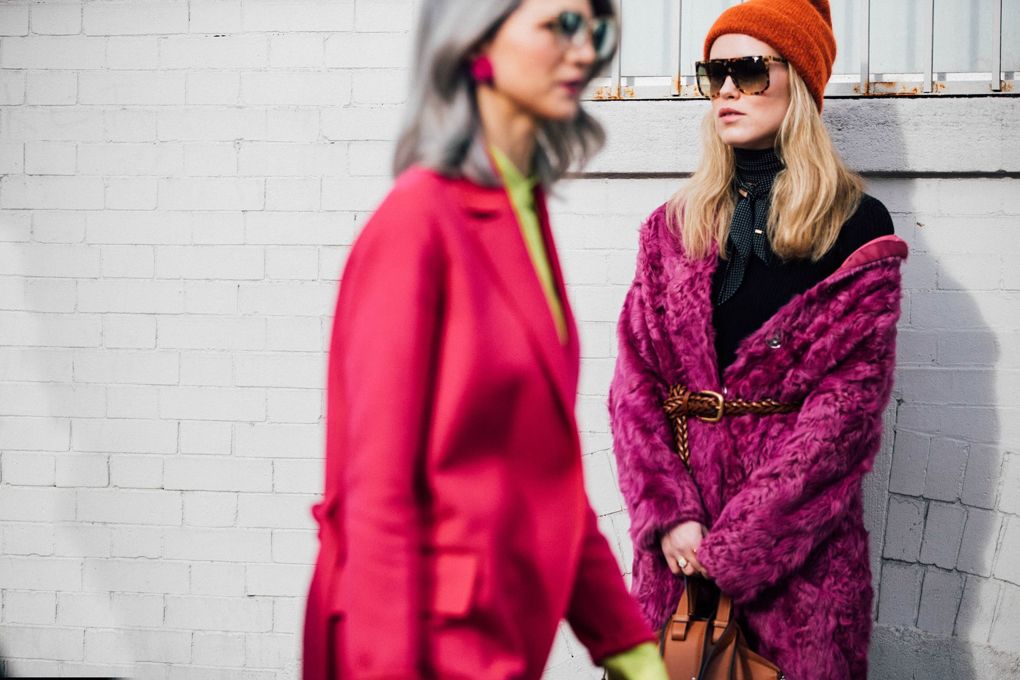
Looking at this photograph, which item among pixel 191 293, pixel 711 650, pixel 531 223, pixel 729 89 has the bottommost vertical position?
pixel 711 650

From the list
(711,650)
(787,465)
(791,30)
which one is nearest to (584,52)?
(787,465)

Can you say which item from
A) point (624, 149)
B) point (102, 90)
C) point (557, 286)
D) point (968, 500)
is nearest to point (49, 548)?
point (102, 90)

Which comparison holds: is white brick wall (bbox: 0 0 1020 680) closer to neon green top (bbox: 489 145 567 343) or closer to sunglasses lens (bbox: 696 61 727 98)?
sunglasses lens (bbox: 696 61 727 98)

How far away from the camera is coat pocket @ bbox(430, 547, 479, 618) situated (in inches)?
51.1

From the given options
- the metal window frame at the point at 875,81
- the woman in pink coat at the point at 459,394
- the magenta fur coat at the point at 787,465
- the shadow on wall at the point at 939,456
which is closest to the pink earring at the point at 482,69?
the woman in pink coat at the point at 459,394

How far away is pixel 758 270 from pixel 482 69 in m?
1.66

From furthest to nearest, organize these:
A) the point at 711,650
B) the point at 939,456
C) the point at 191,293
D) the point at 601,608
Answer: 1. the point at 191,293
2. the point at 939,456
3. the point at 711,650
4. the point at 601,608

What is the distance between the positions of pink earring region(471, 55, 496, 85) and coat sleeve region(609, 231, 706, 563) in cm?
159

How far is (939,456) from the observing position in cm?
378

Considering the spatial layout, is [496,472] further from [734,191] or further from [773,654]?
[734,191]

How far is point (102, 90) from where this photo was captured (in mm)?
4223

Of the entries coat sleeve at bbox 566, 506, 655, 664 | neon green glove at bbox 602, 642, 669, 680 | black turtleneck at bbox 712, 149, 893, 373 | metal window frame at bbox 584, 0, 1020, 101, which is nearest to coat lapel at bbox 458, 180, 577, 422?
coat sleeve at bbox 566, 506, 655, 664

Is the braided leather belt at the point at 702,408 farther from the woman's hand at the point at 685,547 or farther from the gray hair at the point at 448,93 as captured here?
the gray hair at the point at 448,93

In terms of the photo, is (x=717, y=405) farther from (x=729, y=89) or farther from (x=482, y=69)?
(x=482, y=69)
